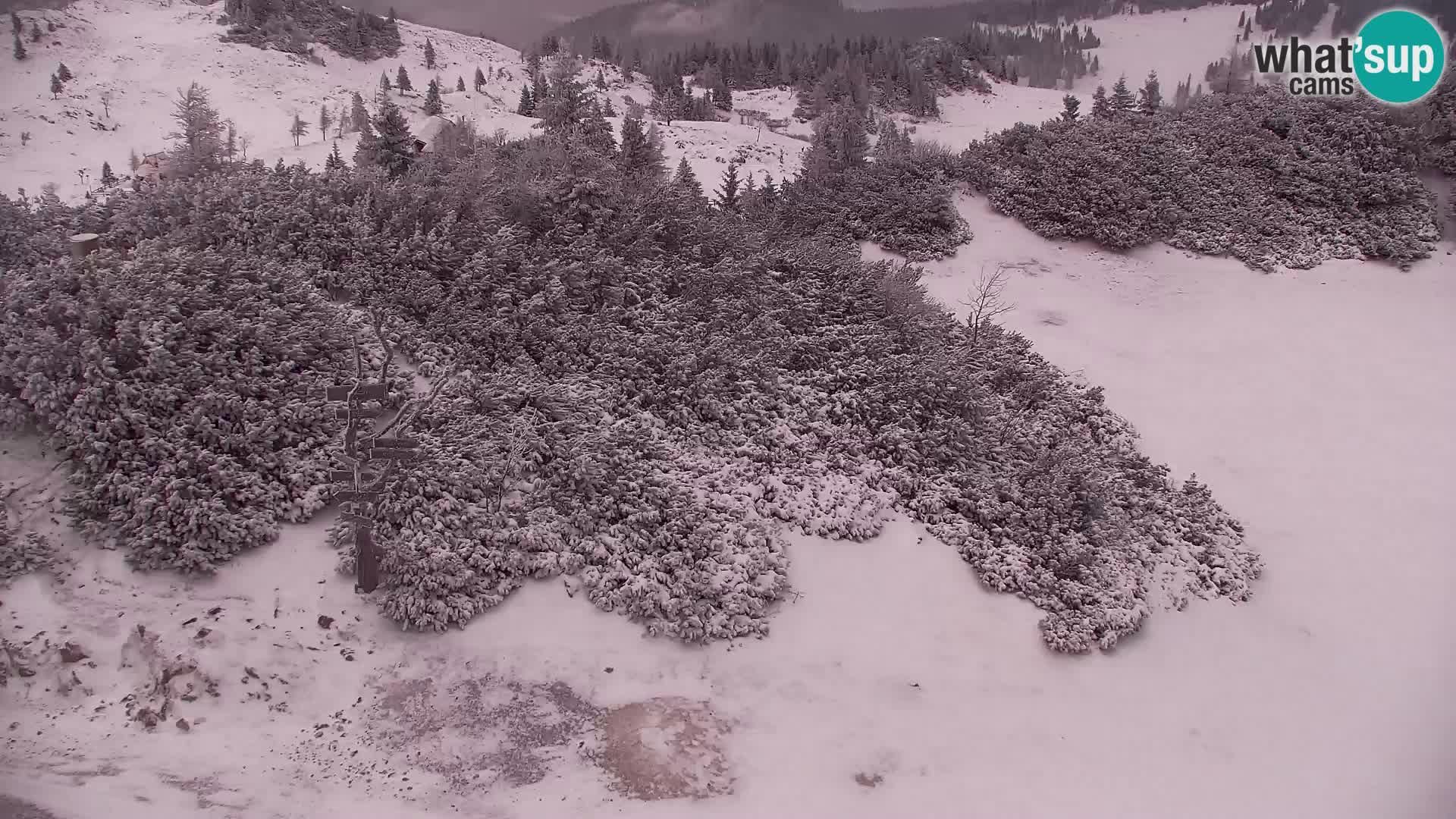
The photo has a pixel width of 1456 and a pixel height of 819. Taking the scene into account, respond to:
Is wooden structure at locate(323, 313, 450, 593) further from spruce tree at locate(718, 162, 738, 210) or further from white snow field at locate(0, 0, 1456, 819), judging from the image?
spruce tree at locate(718, 162, 738, 210)

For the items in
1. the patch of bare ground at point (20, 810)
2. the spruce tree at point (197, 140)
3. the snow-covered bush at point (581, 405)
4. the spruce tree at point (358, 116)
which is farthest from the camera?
the spruce tree at point (358, 116)

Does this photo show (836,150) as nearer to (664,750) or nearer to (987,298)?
(987,298)

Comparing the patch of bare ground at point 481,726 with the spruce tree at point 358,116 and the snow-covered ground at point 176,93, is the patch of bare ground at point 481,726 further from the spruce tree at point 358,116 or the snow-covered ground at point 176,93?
the spruce tree at point 358,116

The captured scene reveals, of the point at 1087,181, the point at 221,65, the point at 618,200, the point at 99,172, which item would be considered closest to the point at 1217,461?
the point at 1087,181

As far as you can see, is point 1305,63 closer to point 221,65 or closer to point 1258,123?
point 1258,123

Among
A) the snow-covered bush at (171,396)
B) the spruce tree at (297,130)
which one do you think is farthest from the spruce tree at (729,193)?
the spruce tree at (297,130)

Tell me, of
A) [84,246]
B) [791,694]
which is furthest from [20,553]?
[791,694]
